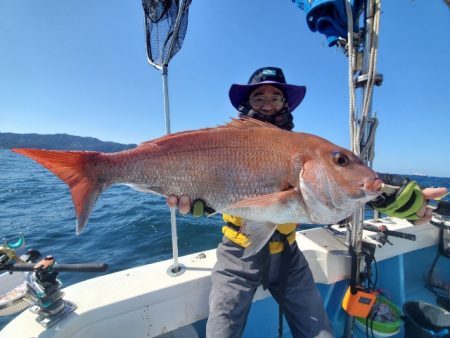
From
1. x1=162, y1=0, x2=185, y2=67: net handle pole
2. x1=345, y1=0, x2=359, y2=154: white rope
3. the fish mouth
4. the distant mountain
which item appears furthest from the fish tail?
the distant mountain

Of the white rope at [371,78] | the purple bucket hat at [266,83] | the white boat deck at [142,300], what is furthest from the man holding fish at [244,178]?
the purple bucket hat at [266,83]

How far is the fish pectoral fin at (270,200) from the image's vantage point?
5.28ft

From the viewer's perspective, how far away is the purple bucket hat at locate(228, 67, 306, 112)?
2.67 m

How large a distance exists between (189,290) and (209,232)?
15.9ft

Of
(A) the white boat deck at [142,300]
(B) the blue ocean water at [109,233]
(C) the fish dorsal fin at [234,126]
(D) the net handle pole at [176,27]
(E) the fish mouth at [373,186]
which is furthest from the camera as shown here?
(B) the blue ocean water at [109,233]

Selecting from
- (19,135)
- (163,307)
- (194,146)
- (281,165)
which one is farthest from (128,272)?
(19,135)

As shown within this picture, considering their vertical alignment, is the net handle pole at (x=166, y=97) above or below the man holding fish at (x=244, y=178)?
above

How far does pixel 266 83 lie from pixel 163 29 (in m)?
1.45

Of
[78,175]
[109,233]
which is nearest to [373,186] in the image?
[78,175]

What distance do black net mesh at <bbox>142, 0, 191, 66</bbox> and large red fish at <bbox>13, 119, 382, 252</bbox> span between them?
4.68 ft

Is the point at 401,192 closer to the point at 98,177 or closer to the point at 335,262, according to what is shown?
the point at 335,262

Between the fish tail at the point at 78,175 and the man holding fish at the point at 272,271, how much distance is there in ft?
1.87

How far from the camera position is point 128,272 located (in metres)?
2.61

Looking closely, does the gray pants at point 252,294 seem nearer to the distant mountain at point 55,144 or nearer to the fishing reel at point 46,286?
the fishing reel at point 46,286
